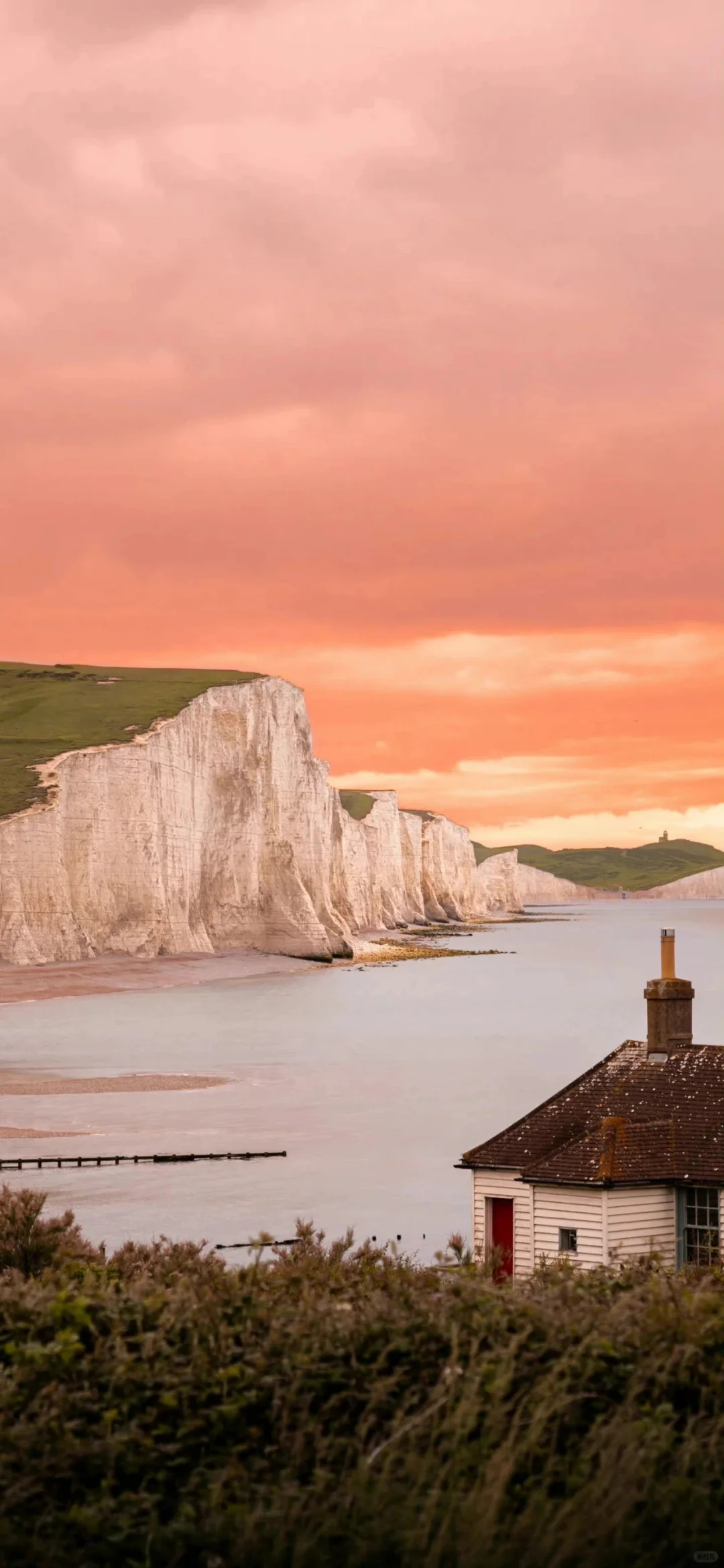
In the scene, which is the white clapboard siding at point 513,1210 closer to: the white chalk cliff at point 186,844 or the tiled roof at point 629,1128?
the tiled roof at point 629,1128

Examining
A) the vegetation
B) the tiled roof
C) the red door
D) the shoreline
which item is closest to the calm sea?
the shoreline

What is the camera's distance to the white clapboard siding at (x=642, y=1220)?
24188 millimetres

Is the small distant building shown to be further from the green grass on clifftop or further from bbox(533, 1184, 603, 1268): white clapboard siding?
the green grass on clifftop

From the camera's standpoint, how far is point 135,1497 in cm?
768

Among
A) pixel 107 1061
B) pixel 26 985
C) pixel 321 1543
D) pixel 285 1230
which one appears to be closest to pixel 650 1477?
pixel 321 1543

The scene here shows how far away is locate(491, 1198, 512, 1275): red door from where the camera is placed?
83.4 ft

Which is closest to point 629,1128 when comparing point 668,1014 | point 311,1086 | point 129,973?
point 668,1014

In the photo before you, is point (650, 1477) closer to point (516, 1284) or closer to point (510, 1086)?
point (516, 1284)

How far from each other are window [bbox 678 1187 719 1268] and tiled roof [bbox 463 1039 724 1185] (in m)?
0.37

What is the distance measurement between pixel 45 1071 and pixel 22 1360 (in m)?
68.1

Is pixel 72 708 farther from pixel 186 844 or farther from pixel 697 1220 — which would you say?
pixel 697 1220

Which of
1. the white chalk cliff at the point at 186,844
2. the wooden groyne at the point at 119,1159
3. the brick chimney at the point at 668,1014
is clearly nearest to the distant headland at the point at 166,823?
the white chalk cliff at the point at 186,844

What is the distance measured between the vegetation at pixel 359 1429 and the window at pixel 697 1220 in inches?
629

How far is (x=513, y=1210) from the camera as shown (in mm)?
26000
